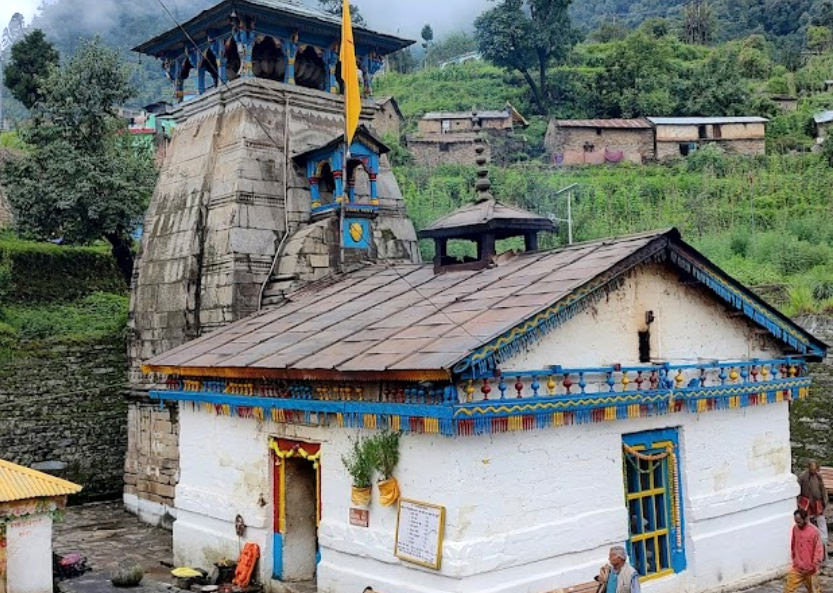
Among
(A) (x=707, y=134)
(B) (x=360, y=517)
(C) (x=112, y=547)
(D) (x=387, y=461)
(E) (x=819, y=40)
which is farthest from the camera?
(E) (x=819, y=40)

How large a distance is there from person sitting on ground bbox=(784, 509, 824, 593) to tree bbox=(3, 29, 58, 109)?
25104 mm

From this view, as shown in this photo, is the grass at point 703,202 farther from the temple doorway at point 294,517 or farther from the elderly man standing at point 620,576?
the elderly man standing at point 620,576

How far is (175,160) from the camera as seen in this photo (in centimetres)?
1515

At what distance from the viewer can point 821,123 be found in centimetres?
4588

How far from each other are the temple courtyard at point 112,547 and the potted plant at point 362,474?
3.29 meters

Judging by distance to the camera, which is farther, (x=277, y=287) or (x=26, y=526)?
(x=277, y=287)

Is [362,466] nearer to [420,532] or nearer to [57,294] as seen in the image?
[420,532]

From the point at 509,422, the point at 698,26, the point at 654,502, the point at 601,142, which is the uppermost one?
the point at 698,26

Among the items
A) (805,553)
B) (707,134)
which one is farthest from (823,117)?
(805,553)

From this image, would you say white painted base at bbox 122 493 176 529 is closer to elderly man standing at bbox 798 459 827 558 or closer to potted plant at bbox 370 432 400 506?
potted plant at bbox 370 432 400 506

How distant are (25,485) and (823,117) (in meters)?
45.8

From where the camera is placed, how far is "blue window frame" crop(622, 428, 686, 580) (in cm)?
912

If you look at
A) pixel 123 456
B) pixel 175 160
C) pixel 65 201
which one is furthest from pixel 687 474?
pixel 65 201

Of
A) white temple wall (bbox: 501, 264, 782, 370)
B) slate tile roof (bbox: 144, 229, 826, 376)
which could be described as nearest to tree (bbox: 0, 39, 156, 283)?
slate tile roof (bbox: 144, 229, 826, 376)
